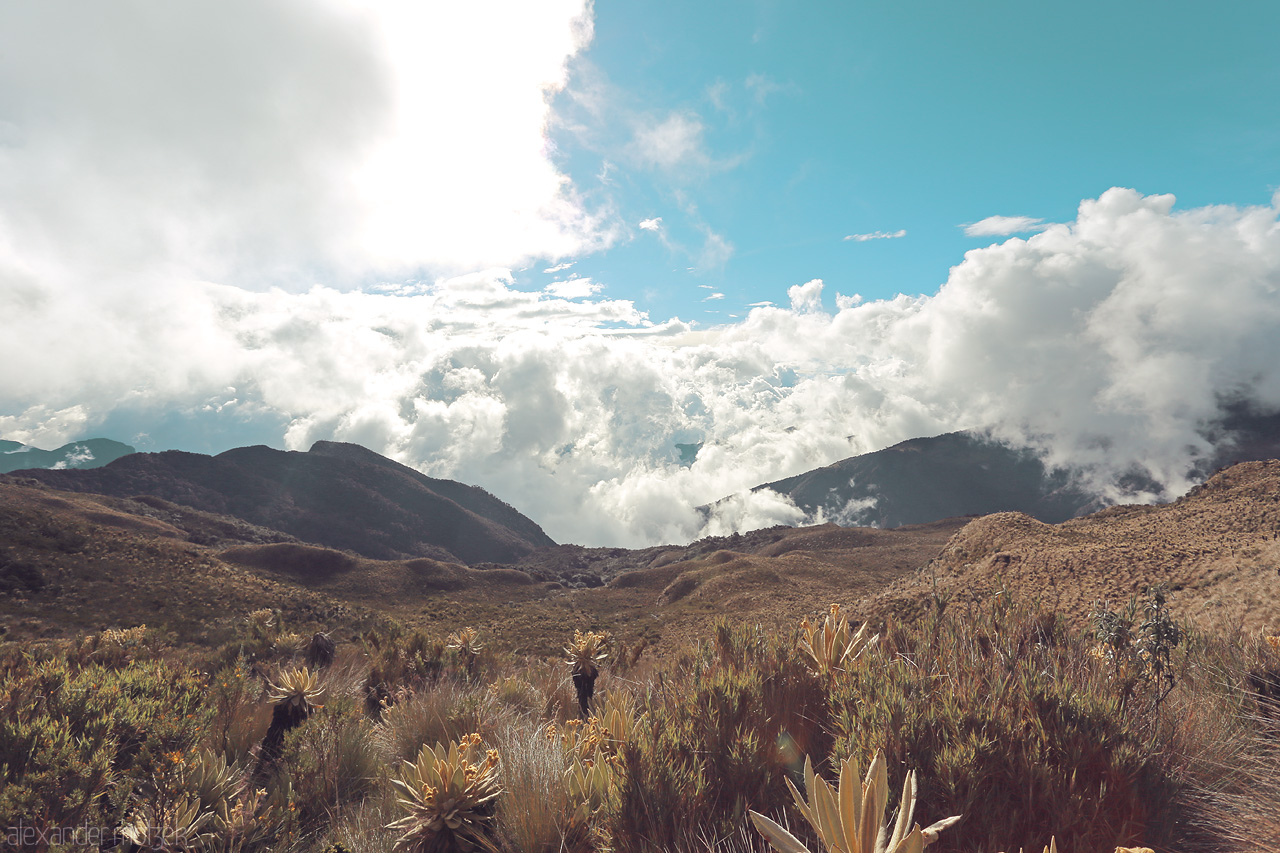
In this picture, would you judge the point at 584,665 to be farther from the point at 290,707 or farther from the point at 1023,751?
the point at 1023,751

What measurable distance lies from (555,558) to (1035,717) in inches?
4870

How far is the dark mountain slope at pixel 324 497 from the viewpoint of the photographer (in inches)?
4321

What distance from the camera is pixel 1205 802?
9.36 feet

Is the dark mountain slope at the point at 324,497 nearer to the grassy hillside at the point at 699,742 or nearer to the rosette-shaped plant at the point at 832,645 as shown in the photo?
the grassy hillside at the point at 699,742

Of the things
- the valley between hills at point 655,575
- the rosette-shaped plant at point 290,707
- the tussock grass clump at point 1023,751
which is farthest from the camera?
the valley between hills at point 655,575

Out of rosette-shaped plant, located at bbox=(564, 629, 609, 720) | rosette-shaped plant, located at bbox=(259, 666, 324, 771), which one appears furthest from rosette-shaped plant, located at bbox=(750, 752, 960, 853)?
rosette-shaped plant, located at bbox=(259, 666, 324, 771)

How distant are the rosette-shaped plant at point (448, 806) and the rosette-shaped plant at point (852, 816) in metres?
1.94

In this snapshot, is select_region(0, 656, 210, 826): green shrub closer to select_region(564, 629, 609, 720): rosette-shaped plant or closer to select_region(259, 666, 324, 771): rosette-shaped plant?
select_region(259, 666, 324, 771): rosette-shaped plant

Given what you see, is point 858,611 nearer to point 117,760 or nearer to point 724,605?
point 724,605

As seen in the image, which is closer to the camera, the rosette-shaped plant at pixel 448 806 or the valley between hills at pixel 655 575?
the rosette-shaped plant at pixel 448 806

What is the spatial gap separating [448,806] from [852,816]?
2418 mm

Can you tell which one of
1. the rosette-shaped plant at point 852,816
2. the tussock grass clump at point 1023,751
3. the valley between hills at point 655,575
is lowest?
the valley between hills at point 655,575

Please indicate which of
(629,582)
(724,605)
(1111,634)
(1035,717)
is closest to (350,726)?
(1035,717)

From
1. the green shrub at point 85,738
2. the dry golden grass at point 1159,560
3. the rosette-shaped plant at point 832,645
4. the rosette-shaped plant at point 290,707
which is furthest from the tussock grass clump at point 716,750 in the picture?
the dry golden grass at point 1159,560
